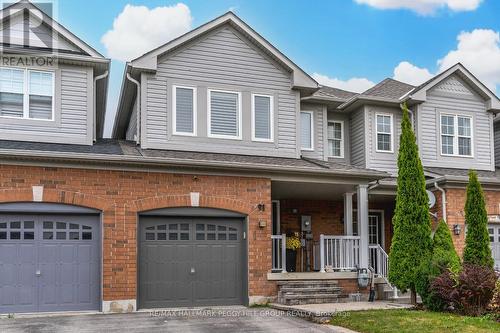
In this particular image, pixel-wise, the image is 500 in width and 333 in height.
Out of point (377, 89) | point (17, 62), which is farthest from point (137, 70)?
point (377, 89)

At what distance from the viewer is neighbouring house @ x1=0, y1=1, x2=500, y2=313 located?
40.9 feet

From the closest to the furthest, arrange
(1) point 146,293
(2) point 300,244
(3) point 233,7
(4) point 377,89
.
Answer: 1. (1) point 146,293
2. (3) point 233,7
3. (2) point 300,244
4. (4) point 377,89

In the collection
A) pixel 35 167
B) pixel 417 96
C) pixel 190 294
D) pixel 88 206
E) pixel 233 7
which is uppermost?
pixel 233 7

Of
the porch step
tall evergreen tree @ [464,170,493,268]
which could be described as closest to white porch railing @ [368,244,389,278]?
the porch step

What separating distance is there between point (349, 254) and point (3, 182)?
8.38 metres

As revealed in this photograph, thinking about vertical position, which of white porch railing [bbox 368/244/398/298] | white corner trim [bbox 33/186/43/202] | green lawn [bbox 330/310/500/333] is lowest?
green lawn [bbox 330/310/500/333]

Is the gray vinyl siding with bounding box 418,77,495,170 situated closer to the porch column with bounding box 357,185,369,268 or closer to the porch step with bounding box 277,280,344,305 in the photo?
the porch column with bounding box 357,185,369,268

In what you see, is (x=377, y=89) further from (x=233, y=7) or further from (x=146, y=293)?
(x=146, y=293)

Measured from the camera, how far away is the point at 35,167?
12305mm

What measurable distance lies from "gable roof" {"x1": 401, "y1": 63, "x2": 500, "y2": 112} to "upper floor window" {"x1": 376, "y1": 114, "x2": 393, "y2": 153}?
2.59 feet

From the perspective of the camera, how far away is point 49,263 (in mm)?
12414

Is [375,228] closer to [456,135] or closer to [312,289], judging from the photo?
[456,135]

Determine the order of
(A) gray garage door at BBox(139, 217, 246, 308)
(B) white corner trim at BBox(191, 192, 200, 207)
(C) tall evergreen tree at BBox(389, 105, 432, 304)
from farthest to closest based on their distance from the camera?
1. (B) white corner trim at BBox(191, 192, 200, 207)
2. (A) gray garage door at BBox(139, 217, 246, 308)
3. (C) tall evergreen tree at BBox(389, 105, 432, 304)

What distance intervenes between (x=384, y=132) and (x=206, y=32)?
20.9 feet
